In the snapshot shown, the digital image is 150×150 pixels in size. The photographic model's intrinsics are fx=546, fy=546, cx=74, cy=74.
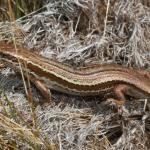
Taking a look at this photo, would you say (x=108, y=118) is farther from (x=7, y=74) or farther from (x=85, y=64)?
(x=7, y=74)

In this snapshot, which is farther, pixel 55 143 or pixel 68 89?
pixel 68 89

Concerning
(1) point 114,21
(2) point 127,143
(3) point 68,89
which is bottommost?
(2) point 127,143

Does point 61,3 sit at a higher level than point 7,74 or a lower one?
higher

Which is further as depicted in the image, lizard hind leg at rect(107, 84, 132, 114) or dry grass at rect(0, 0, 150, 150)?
lizard hind leg at rect(107, 84, 132, 114)

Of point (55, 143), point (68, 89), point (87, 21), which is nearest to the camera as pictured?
point (55, 143)

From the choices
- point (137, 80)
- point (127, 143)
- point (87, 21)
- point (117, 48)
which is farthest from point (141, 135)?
point (87, 21)

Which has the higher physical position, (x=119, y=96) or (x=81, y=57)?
(x=81, y=57)

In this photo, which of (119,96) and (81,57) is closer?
(119,96)

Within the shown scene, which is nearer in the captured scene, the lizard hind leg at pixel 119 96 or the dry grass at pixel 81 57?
the dry grass at pixel 81 57
